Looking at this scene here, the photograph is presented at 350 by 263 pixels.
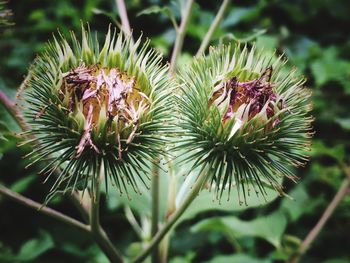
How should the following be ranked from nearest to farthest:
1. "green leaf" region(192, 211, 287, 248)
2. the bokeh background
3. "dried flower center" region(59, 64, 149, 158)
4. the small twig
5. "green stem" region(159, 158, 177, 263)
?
"dried flower center" region(59, 64, 149, 158) → "green stem" region(159, 158, 177, 263) → the small twig → "green leaf" region(192, 211, 287, 248) → the bokeh background

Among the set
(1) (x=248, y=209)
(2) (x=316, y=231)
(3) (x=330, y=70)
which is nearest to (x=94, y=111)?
(2) (x=316, y=231)

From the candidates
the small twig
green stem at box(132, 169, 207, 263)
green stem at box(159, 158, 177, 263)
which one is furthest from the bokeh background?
green stem at box(132, 169, 207, 263)

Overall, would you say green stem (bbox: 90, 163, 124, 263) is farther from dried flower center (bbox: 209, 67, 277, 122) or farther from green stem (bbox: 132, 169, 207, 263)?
dried flower center (bbox: 209, 67, 277, 122)

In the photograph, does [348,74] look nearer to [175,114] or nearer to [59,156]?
[175,114]

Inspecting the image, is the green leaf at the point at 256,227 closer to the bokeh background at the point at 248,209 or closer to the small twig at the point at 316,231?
the bokeh background at the point at 248,209

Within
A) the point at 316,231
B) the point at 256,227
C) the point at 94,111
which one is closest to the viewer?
the point at 94,111

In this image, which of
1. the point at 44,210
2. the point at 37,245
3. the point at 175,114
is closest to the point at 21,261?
the point at 37,245

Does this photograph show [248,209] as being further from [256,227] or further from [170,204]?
[170,204]
